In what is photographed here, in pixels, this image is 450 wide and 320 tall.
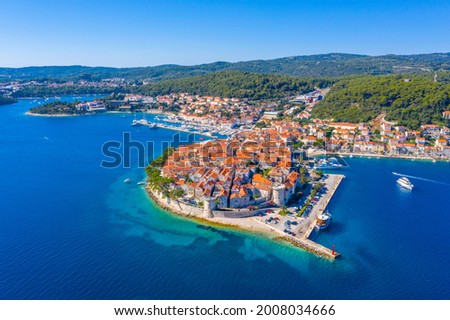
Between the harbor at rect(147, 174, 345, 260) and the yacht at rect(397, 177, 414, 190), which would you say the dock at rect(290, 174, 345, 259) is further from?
the yacht at rect(397, 177, 414, 190)

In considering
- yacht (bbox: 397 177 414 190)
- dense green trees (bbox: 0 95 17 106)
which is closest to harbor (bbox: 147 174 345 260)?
yacht (bbox: 397 177 414 190)

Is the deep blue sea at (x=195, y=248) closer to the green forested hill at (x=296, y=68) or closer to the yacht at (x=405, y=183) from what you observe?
the yacht at (x=405, y=183)

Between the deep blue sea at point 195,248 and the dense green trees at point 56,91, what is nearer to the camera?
the deep blue sea at point 195,248

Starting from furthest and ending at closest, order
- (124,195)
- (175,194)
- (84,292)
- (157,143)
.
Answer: (157,143)
(124,195)
(175,194)
(84,292)

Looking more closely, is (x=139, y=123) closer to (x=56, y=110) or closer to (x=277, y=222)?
(x=56, y=110)

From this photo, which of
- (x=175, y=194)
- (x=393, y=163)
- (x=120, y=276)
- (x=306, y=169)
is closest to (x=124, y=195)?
(x=175, y=194)

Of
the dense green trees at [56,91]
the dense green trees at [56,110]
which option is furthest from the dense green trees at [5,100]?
the dense green trees at [56,110]

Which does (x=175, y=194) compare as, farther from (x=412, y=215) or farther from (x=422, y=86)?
(x=422, y=86)
